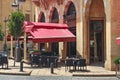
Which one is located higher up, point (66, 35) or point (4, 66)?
point (66, 35)

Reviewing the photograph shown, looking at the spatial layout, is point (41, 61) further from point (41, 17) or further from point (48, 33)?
point (41, 17)

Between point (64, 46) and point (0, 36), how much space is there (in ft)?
72.2

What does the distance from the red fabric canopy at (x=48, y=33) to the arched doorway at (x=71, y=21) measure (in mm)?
2788

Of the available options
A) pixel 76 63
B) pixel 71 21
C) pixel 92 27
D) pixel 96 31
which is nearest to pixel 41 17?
pixel 71 21

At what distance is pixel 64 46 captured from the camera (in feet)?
101

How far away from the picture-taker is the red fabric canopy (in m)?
25.0

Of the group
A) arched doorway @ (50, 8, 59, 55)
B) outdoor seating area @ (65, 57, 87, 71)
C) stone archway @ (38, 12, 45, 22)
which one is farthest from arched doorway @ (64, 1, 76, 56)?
stone archway @ (38, 12, 45, 22)

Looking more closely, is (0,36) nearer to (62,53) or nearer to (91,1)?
(62,53)

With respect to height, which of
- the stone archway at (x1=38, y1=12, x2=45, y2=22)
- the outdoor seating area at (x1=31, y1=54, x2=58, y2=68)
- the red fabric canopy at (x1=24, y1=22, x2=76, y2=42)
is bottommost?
the outdoor seating area at (x1=31, y1=54, x2=58, y2=68)

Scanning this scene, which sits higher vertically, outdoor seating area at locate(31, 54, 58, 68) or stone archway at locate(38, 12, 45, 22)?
stone archway at locate(38, 12, 45, 22)

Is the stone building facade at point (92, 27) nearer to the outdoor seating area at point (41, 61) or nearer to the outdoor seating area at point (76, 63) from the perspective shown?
the outdoor seating area at point (76, 63)

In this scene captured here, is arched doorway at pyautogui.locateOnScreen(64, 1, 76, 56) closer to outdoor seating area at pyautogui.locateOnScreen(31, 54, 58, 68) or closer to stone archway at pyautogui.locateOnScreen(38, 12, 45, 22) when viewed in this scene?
outdoor seating area at pyautogui.locateOnScreen(31, 54, 58, 68)

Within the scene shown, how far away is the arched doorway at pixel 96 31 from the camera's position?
2695 centimetres

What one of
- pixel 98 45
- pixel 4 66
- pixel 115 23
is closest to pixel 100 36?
pixel 98 45
